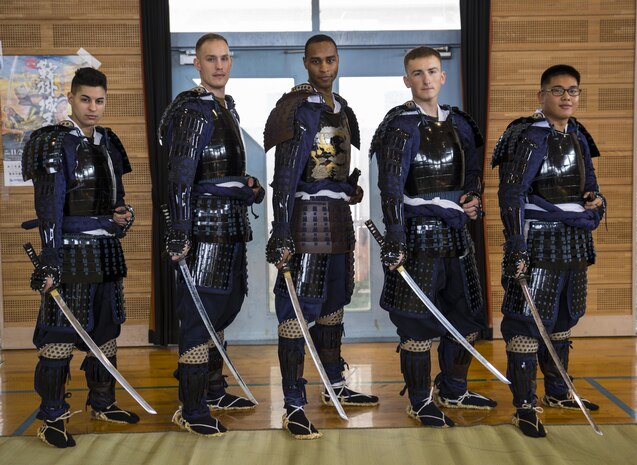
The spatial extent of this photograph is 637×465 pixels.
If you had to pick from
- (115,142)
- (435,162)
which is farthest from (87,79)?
(435,162)

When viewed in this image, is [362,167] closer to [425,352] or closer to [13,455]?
[425,352]

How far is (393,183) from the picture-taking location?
3729mm

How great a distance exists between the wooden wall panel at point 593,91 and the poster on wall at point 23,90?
3.15 metres

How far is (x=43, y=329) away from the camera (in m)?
3.70

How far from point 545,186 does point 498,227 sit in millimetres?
2156

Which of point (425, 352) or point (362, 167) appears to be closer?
point (425, 352)

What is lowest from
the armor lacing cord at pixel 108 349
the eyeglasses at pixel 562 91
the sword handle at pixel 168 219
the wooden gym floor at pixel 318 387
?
the wooden gym floor at pixel 318 387

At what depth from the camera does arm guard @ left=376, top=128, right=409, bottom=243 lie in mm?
3709

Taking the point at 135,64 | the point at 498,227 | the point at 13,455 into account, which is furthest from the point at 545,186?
the point at 135,64

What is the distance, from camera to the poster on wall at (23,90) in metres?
5.69

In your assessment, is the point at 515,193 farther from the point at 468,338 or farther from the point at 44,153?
the point at 44,153

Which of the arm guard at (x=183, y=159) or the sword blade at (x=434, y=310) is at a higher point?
the arm guard at (x=183, y=159)

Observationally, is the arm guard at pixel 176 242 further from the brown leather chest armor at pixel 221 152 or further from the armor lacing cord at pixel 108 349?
the armor lacing cord at pixel 108 349

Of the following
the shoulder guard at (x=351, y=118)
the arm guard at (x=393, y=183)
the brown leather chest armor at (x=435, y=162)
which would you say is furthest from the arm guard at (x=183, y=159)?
the brown leather chest armor at (x=435, y=162)
